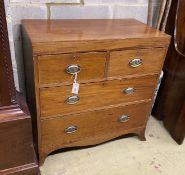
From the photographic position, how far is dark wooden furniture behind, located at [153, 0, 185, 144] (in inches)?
64.4

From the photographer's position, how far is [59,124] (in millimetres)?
1415

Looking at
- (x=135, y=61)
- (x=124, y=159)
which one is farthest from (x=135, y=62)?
(x=124, y=159)

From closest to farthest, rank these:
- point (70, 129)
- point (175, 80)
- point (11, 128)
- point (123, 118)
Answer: point (11, 128)
point (70, 129)
point (123, 118)
point (175, 80)

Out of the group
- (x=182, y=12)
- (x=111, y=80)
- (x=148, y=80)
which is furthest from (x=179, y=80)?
(x=111, y=80)

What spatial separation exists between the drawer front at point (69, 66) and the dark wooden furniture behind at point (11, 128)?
0.17m

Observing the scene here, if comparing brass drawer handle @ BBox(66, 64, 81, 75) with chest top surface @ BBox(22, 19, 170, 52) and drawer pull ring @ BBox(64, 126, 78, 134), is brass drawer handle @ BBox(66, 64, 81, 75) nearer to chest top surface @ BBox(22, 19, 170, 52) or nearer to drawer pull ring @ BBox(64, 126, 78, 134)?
chest top surface @ BBox(22, 19, 170, 52)

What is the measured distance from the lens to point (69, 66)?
1228 millimetres

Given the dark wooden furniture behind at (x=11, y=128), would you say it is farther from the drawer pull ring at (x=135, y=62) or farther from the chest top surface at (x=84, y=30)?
the drawer pull ring at (x=135, y=62)

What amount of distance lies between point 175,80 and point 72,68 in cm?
88

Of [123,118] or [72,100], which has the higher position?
[72,100]

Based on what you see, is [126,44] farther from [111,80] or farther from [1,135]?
[1,135]

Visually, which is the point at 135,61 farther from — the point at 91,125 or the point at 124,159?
the point at 124,159

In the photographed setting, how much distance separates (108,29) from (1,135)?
81cm

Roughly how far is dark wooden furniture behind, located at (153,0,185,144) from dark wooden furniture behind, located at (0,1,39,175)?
41.7 inches
